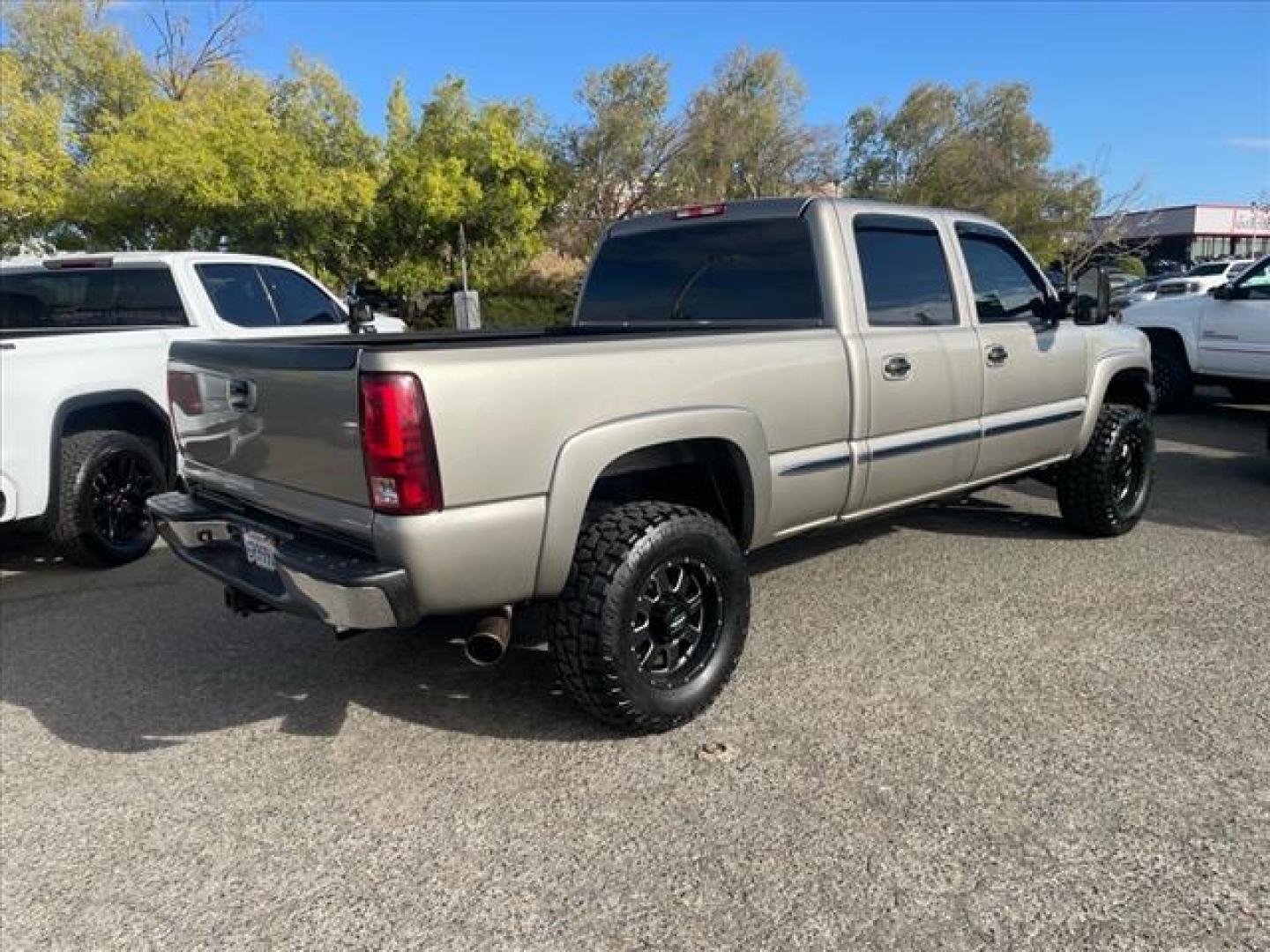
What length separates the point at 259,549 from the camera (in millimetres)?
3086

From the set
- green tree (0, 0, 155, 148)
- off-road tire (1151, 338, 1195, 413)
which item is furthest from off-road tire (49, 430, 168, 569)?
green tree (0, 0, 155, 148)

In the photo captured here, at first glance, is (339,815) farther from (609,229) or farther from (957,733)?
(609,229)

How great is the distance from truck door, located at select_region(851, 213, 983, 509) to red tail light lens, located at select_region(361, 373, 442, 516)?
203 cm

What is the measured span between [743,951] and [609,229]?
141 inches

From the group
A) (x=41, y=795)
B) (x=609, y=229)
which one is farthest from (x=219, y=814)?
(x=609, y=229)

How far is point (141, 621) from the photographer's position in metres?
4.62

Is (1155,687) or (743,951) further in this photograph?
(1155,687)

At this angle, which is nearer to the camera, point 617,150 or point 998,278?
point 998,278

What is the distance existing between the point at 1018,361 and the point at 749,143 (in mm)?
30196

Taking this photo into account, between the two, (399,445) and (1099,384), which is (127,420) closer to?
(399,445)

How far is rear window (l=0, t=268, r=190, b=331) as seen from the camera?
20.6 feet

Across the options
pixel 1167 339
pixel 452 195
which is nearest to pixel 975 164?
pixel 452 195

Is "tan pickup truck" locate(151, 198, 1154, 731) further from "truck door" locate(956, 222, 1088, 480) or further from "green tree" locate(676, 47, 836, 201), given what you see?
"green tree" locate(676, 47, 836, 201)

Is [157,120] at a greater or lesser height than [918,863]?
greater
